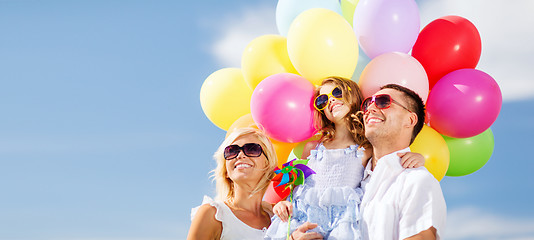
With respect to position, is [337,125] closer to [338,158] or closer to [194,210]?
[338,158]

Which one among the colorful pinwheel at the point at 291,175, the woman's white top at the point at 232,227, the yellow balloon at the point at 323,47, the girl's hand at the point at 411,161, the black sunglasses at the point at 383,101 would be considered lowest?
the woman's white top at the point at 232,227

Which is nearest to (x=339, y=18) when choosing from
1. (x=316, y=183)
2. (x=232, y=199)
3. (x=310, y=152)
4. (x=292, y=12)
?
(x=292, y=12)

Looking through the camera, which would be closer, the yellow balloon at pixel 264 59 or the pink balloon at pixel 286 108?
the pink balloon at pixel 286 108

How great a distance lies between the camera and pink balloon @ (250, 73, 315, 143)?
4.77m

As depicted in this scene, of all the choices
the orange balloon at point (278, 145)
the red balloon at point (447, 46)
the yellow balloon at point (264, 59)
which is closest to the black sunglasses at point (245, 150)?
the orange balloon at point (278, 145)

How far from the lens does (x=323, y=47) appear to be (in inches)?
191

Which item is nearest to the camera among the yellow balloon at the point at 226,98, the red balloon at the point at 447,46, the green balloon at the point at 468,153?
the red balloon at the point at 447,46

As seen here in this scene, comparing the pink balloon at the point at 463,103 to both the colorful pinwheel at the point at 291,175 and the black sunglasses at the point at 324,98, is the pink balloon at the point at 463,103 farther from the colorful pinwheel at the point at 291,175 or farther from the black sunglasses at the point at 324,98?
the colorful pinwheel at the point at 291,175

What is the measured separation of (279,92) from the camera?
4773 mm

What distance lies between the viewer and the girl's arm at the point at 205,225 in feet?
13.1

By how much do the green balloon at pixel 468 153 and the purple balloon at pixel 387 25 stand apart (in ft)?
3.83

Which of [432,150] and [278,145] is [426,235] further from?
[278,145]

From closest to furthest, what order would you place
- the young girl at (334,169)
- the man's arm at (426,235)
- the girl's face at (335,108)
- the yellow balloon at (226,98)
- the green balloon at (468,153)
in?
the man's arm at (426,235), the young girl at (334,169), the girl's face at (335,108), the green balloon at (468,153), the yellow balloon at (226,98)

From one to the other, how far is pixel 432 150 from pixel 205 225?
7.48ft
